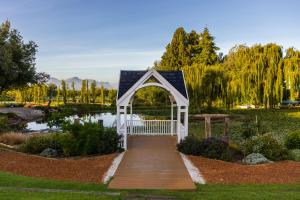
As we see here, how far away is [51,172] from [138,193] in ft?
11.7

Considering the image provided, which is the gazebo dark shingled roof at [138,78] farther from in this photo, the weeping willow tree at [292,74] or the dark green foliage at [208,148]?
the weeping willow tree at [292,74]

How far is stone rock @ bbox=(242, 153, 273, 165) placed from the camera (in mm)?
12521

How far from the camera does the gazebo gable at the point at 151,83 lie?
15.1 m

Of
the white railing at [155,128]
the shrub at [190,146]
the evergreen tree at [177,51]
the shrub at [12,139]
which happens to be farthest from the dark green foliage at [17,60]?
the evergreen tree at [177,51]

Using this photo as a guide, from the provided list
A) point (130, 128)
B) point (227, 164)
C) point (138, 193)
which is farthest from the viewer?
point (130, 128)

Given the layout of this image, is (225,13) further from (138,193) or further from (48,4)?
(138,193)

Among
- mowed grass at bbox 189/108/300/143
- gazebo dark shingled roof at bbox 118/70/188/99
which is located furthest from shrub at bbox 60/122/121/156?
mowed grass at bbox 189/108/300/143

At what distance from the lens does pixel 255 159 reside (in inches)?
499

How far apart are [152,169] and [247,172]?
9.43 feet

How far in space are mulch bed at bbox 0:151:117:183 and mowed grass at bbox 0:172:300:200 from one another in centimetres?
68

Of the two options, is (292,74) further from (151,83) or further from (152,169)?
(152,169)

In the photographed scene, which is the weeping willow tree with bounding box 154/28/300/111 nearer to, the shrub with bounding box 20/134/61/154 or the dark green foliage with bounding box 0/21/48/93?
the dark green foliage with bounding box 0/21/48/93

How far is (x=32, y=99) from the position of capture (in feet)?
240

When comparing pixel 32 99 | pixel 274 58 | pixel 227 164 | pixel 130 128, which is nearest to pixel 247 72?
pixel 274 58
